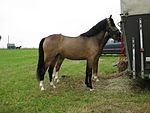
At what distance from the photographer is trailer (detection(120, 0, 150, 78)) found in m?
9.27

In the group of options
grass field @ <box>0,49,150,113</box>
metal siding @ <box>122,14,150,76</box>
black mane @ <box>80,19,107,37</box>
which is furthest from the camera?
black mane @ <box>80,19,107,37</box>

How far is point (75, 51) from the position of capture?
431 inches

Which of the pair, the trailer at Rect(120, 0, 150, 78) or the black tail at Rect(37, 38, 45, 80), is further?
the black tail at Rect(37, 38, 45, 80)

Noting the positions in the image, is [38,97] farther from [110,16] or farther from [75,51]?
[110,16]

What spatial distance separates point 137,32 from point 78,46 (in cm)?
→ 213

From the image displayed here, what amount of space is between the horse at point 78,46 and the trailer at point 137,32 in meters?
1.28

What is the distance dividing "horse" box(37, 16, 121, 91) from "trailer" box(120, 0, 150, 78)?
4.20ft

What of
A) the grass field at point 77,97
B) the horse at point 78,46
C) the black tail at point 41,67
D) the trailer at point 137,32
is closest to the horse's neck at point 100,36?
the horse at point 78,46

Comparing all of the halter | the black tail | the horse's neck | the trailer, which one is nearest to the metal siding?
the trailer

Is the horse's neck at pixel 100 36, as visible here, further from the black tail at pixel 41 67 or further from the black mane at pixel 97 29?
the black tail at pixel 41 67

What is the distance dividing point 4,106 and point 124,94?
10.5ft

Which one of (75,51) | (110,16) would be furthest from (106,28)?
(75,51)

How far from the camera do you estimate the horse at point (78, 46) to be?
1087 cm

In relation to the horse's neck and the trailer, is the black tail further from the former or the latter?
the trailer
